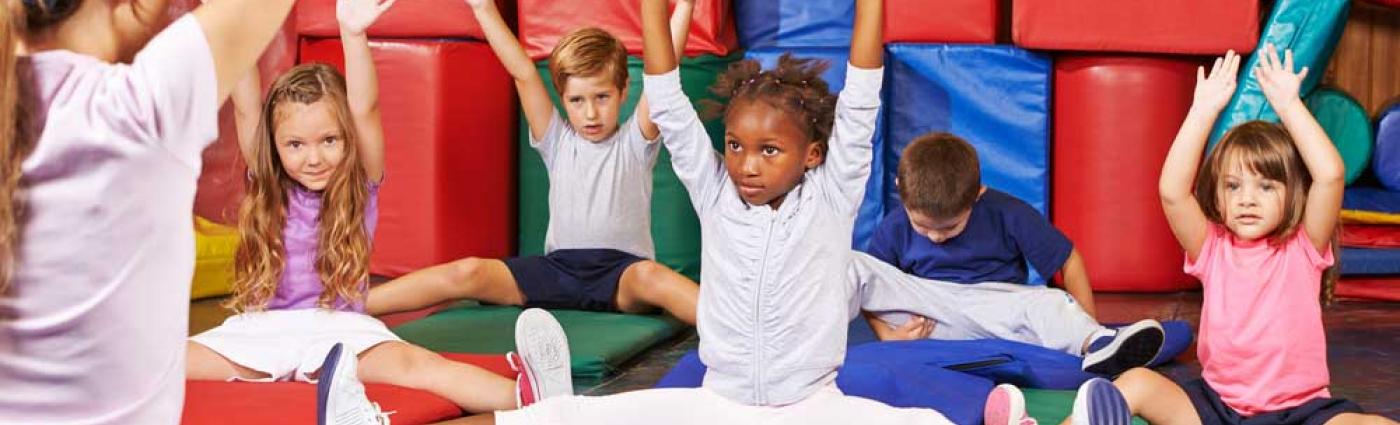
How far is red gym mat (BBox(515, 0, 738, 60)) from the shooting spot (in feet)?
16.0

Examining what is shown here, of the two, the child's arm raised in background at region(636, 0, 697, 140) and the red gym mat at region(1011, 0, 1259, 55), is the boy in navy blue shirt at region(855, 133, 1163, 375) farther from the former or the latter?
the red gym mat at region(1011, 0, 1259, 55)

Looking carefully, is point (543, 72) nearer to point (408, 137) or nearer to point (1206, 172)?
point (408, 137)

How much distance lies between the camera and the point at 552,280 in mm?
4195

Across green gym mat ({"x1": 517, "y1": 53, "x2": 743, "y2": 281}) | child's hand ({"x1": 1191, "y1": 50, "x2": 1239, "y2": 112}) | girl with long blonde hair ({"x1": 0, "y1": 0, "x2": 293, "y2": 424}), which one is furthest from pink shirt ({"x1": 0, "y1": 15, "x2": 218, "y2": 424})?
green gym mat ({"x1": 517, "y1": 53, "x2": 743, "y2": 281})

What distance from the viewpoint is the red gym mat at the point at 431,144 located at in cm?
491

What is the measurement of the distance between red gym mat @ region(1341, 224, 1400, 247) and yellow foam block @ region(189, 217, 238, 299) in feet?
10.6

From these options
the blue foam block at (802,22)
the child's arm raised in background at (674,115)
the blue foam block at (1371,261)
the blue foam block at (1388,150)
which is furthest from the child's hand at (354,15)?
the blue foam block at (1388,150)

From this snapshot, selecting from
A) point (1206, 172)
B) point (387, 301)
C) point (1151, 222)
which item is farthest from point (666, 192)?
point (1206, 172)

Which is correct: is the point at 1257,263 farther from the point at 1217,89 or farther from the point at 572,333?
the point at 572,333

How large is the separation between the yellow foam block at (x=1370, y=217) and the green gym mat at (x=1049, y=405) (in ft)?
6.08

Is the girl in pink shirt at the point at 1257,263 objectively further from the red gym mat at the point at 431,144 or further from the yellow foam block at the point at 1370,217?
the red gym mat at the point at 431,144

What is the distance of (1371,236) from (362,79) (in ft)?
10.00

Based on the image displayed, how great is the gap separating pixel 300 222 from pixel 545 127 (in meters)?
1.18

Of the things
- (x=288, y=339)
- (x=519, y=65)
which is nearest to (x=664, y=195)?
(x=519, y=65)
